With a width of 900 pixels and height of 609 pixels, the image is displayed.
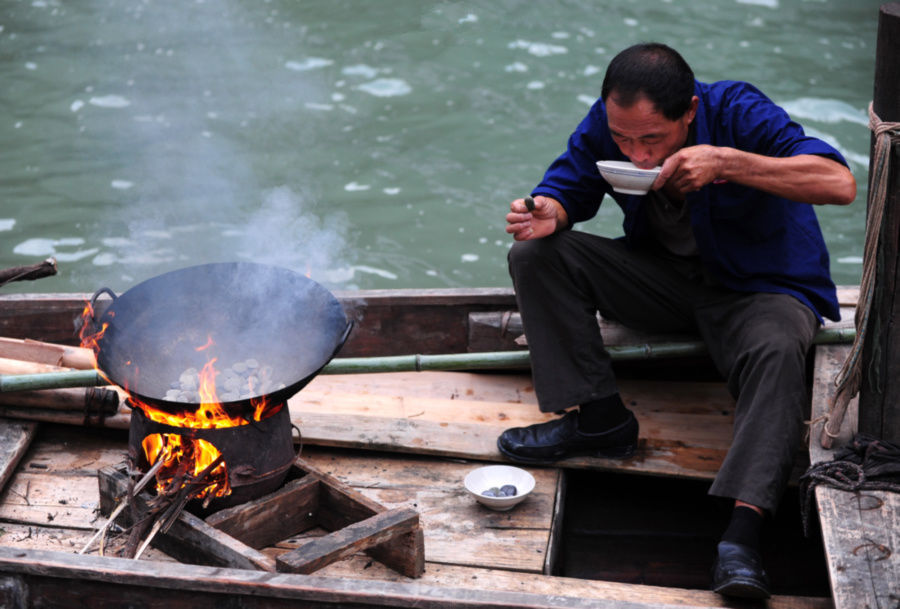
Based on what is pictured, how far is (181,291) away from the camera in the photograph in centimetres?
348

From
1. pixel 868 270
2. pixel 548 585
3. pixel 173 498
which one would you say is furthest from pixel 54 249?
pixel 868 270

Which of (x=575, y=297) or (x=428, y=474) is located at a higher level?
(x=575, y=297)

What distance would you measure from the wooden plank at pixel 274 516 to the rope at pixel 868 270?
164cm

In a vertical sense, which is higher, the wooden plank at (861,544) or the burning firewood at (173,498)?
the wooden plank at (861,544)

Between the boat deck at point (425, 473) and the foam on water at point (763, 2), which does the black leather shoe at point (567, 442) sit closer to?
the boat deck at point (425, 473)

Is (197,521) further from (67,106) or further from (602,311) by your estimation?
(67,106)

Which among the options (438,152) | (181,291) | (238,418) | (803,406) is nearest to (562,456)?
(803,406)

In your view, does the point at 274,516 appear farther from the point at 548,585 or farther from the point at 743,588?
the point at 743,588

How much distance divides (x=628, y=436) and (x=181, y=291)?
1665 millimetres

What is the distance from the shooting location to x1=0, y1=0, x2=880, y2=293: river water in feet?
26.4

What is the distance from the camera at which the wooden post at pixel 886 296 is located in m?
2.85

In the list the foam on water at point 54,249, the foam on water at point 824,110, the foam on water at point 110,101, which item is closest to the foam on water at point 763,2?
the foam on water at point 824,110

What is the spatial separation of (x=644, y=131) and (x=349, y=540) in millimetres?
1573

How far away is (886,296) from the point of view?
9.66 ft
